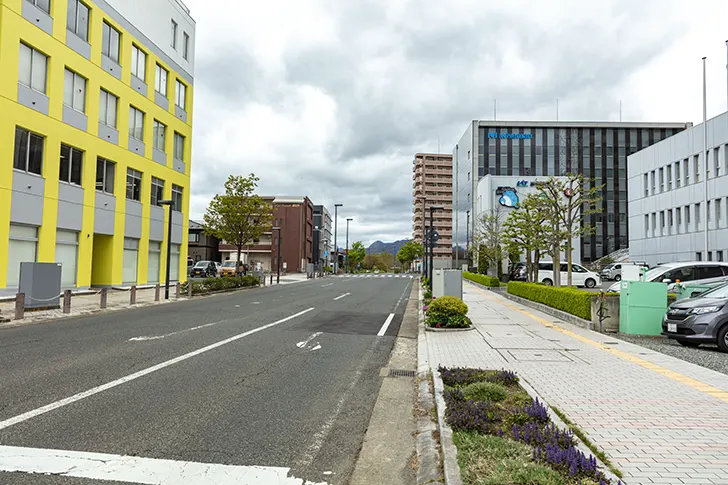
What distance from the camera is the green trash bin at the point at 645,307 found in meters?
12.5

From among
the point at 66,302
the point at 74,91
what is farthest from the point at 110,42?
the point at 66,302

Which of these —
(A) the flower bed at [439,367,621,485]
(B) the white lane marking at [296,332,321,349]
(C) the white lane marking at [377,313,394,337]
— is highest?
(A) the flower bed at [439,367,621,485]

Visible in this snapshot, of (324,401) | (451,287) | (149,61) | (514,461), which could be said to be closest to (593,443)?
(514,461)

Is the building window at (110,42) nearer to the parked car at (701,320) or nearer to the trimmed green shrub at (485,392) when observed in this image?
the trimmed green shrub at (485,392)

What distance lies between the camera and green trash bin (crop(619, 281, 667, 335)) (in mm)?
12500

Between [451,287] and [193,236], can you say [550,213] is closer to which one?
[451,287]

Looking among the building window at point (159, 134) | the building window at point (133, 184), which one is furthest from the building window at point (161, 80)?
the building window at point (133, 184)

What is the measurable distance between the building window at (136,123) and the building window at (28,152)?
7.13 m

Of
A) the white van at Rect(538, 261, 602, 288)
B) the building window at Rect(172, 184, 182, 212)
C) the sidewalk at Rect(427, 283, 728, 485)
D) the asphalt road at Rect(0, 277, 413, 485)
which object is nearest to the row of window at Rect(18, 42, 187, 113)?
the building window at Rect(172, 184, 182, 212)

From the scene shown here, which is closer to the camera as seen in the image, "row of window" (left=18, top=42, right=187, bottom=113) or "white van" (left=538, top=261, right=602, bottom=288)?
"row of window" (left=18, top=42, right=187, bottom=113)

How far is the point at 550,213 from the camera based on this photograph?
24.3m

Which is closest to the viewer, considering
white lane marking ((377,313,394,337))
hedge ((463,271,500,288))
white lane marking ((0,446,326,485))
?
white lane marking ((0,446,326,485))

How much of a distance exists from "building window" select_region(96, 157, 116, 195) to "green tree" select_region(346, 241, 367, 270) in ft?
272

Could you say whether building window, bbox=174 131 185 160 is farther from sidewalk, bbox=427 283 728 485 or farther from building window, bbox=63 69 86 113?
sidewalk, bbox=427 283 728 485
